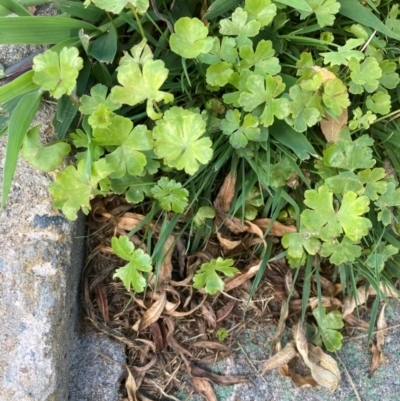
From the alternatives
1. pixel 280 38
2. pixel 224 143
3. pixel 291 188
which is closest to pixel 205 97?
pixel 224 143

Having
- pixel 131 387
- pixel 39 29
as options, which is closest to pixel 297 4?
pixel 39 29

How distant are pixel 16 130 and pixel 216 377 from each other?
0.94 meters

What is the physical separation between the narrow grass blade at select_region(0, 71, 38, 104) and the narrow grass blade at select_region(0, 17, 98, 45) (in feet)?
0.27

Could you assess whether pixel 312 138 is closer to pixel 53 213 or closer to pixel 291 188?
pixel 291 188

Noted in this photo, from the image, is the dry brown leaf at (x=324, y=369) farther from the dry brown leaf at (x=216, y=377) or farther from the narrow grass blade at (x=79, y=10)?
the narrow grass blade at (x=79, y=10)

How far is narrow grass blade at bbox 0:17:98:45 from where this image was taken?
3.64 ft

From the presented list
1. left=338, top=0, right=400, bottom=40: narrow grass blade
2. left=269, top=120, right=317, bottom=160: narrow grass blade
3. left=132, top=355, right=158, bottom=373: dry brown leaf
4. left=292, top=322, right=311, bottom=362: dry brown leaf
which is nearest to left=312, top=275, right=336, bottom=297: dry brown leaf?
left=292, top=322, right=311, bottom=362: dry brown leaf

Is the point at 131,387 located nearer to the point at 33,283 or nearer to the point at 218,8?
the point at 33,283

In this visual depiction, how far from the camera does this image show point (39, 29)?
45.4 inches

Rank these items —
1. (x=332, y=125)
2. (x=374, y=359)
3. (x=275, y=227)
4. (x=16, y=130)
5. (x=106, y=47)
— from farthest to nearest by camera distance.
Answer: (x=374, y=359) < (x=275, y=227) < (x=332, y=125) < (x=106, y=47) < (x=16, y=130)

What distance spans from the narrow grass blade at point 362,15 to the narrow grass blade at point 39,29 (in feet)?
2.20

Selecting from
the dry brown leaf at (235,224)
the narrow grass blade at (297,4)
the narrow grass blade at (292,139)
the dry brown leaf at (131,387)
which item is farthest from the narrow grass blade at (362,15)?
the dry brown leaf at (131,387)

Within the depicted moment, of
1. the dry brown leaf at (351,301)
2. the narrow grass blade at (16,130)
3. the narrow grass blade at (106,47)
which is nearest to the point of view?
the narrow grass blade at (16,130)

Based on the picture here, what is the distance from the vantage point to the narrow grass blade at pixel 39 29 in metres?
1.11
